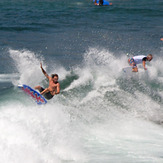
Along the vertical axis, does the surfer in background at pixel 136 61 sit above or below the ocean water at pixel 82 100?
above

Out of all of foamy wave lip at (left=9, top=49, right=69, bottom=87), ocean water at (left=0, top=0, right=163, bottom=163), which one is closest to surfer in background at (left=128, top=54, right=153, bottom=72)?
ocean water at (left=0, top=0, right=163, bottom=163)

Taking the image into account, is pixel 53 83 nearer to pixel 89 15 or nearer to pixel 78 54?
pixel 78 54

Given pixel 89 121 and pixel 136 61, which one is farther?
pixel 136 61

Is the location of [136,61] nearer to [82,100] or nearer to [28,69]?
[82,100]

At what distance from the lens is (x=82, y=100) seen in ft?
46.5

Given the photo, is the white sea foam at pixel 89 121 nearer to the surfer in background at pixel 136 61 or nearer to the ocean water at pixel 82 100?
the ocean water at pixel 82 100

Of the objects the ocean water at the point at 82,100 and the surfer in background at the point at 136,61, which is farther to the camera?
the surfer in background at the point at 136,61

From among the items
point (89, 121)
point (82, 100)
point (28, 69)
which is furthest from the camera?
point (28, 69)

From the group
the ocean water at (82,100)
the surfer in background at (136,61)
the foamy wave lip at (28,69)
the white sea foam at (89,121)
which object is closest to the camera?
the white sea foam at (89,121)

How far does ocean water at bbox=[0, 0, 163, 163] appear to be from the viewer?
1020 cm

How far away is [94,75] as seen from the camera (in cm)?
1669

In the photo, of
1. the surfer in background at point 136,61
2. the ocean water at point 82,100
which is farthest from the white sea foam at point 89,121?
the surfer in background at point 136,61

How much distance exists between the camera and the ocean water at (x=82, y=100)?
10195 mm

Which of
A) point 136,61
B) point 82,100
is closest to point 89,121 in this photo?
point 82,100
